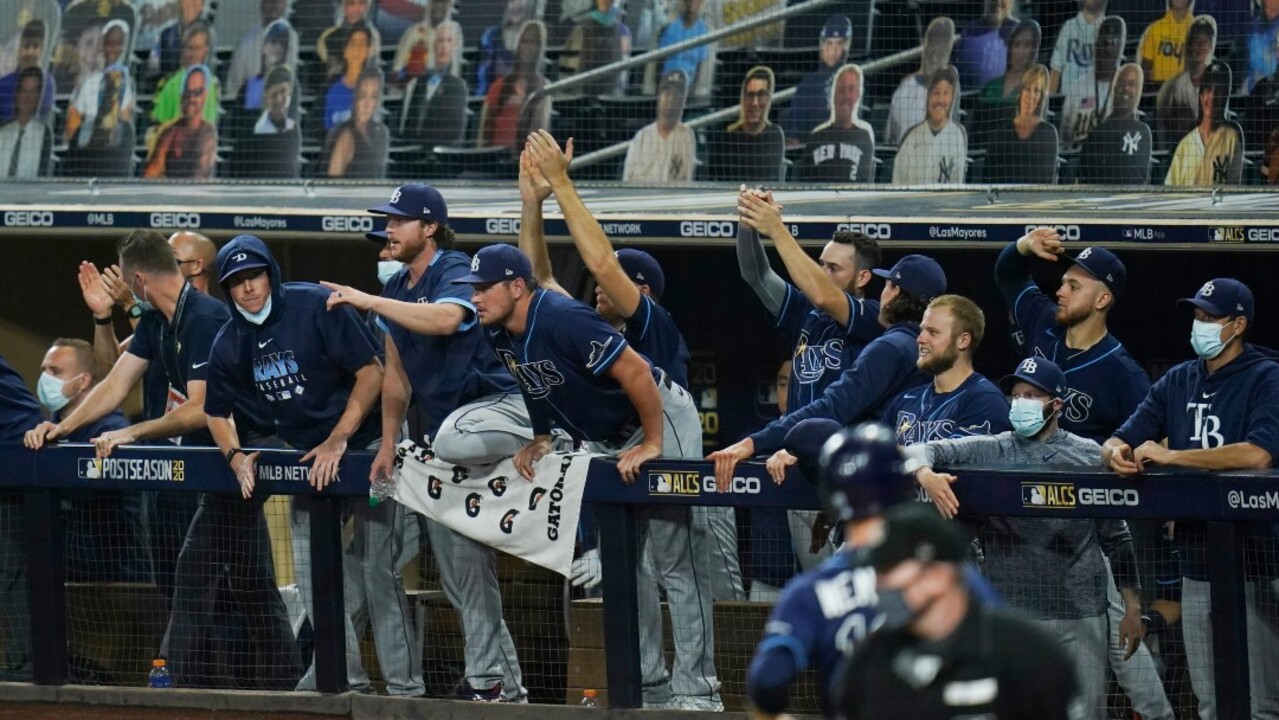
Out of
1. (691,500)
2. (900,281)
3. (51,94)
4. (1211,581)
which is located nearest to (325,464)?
(691,500)

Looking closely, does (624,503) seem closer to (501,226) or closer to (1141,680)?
(1141,680)

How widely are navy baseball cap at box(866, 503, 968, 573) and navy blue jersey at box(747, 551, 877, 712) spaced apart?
249 mm

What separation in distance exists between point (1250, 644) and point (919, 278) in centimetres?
165

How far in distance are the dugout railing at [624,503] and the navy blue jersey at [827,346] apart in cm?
82

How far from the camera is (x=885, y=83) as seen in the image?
10055 mm

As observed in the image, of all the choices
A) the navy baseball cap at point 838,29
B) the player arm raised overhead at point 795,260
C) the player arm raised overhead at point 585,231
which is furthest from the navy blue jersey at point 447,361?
the navy baseball cap at point 838,29

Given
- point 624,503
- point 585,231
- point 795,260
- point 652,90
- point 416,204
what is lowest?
point 624,503

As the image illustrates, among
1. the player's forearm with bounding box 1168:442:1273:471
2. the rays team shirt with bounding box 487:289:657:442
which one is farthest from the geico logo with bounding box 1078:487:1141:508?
the rays team shirt with bounding box 487:289:657:442

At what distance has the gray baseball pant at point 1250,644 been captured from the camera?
A: 496 centimetres

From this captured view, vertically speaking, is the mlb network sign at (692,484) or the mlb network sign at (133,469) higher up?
the mlb network sign at (133,469)

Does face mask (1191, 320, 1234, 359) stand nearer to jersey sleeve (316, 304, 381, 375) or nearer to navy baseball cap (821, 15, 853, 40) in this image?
jersey sleeve (316, 304, 381, 375)

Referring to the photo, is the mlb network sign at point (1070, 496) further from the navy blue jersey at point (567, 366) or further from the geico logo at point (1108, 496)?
the navy blue jersey at point (567, 366)

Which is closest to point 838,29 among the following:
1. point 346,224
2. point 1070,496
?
point 346,224

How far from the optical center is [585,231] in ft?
19.0
